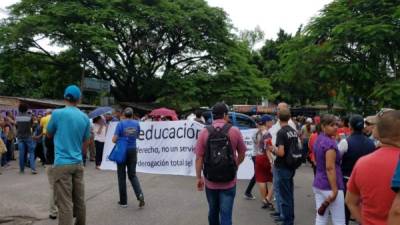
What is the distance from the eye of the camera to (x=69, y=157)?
559 cm

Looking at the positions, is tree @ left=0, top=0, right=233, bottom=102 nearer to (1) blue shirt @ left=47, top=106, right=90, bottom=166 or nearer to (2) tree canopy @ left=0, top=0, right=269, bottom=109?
(2) tree canopy @ left=0, top=0, right=269, bottom=109

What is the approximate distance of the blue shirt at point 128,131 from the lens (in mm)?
7949

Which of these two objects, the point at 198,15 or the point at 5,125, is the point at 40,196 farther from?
the point at 198,15

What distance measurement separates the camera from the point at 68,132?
18.4ft

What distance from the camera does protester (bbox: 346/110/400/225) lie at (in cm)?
294

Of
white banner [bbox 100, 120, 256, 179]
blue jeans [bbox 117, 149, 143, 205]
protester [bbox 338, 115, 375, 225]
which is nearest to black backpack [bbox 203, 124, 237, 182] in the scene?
protester [bbox 338, 115, 375, 225]

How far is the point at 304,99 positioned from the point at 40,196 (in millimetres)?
38233

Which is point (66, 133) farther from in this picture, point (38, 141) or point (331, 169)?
point (38, 141)

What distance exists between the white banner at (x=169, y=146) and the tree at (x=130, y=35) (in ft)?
56.8

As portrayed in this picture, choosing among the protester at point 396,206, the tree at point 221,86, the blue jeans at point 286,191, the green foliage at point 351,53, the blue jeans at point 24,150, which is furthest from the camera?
the tree at point 221,86

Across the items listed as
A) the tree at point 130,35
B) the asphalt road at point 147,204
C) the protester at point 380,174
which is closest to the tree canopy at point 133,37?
the tree at point 130,35

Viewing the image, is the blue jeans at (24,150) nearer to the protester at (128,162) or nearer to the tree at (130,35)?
the protester at (128,162)

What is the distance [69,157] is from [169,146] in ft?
21.4

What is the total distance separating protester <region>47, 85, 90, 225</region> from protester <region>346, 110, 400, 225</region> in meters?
3.57
